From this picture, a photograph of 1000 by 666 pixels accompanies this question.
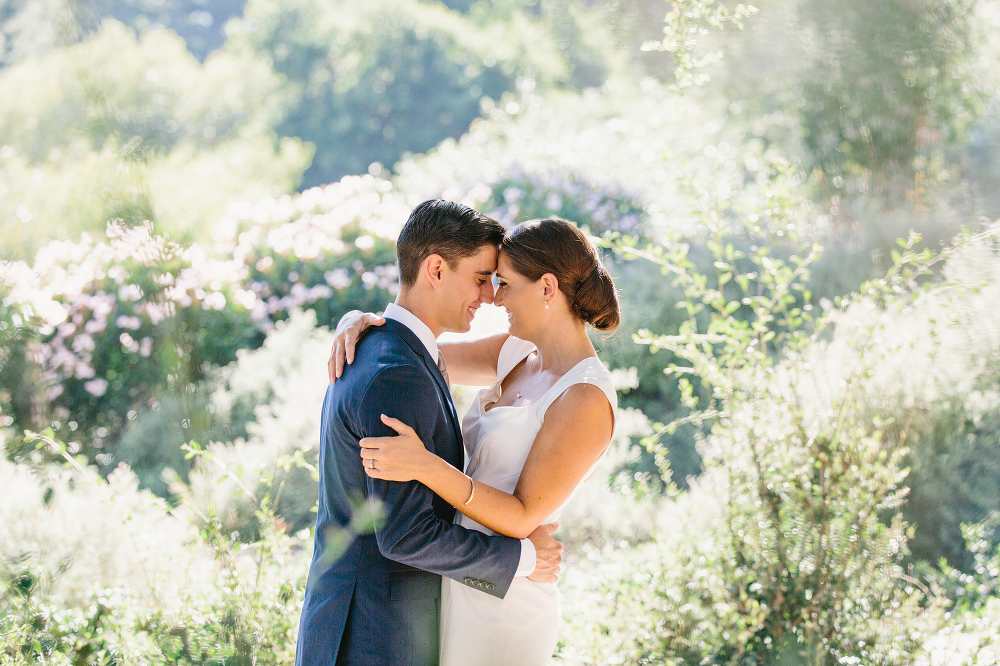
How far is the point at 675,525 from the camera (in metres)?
3.55

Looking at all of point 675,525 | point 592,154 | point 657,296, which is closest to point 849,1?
point 675,525

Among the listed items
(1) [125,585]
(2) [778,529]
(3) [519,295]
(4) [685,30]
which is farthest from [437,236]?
(1) [125,585]

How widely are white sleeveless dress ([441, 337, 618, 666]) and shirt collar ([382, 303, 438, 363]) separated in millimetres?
311

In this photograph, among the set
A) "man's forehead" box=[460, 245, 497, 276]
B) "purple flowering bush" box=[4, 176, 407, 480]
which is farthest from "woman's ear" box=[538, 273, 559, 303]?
"purple flowering bush" box=[4, 176, 407, 480]

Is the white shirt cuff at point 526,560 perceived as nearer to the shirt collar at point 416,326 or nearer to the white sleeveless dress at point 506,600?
the white sleeveless dress at point 506,600

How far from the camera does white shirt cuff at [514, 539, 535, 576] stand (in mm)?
1807

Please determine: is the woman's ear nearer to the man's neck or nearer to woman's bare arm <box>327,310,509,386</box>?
the man's neck

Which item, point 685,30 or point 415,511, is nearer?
point 415,511

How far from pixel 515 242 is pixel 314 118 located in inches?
1065

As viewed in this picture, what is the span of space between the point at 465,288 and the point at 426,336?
187 mm

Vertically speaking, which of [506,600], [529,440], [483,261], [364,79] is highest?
[483,261]

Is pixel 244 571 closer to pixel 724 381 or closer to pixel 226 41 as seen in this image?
pixel 724 381

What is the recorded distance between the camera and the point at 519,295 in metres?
2.06

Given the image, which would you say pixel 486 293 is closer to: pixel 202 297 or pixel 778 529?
pixel 778 529
